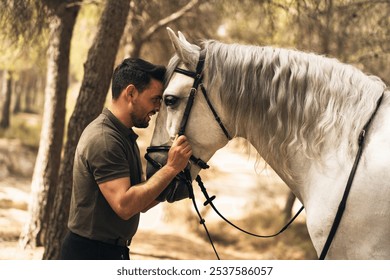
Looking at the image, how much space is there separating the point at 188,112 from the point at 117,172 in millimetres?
475

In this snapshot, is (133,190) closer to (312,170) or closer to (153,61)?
(312,170)

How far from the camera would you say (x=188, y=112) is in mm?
2391

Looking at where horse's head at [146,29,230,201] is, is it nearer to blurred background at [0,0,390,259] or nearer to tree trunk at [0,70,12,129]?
blurred background at [0,0,390,259]

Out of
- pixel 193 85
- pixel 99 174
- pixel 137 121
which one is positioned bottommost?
pixel 99 174

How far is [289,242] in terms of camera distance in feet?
32.3

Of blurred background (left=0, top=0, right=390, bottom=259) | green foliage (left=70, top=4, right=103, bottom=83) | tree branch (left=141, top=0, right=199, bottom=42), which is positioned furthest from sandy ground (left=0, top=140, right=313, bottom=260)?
green foliage (left=70, top=4, right=103, bottom=83)

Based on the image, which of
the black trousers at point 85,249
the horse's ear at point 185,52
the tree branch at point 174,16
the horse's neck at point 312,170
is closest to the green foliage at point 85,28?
the tree branch at point 174,16

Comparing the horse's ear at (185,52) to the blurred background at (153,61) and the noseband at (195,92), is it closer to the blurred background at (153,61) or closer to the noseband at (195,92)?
the noseband at (195,92)

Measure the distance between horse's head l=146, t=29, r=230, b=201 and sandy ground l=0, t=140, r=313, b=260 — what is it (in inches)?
148

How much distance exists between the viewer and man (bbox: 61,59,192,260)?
2.27 meters

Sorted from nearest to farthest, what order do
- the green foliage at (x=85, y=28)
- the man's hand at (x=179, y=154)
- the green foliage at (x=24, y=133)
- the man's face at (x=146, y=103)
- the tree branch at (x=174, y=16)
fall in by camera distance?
the man's hand at (x=179, y=154) → the man's face at (x=146, y=103) → the tree branch at (x=174, y=16) → the green foliage at (x=85, y=28) → the green foliage at (x=24, y=133)

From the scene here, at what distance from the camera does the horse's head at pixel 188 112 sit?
94.0 inches

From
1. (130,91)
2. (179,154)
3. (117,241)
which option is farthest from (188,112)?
(117,241)
